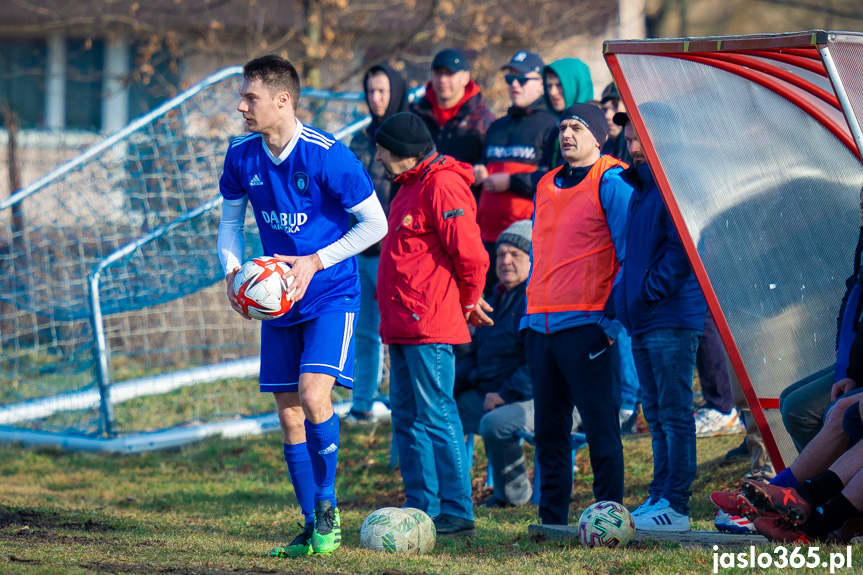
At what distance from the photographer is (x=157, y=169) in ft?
34.4

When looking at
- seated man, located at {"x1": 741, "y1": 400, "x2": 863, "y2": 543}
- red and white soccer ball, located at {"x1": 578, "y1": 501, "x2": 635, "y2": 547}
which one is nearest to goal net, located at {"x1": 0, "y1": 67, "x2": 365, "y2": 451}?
red and white soccer ball, located at {"x1": 578, "y1": 501, "x2": 635, "y2": 547}

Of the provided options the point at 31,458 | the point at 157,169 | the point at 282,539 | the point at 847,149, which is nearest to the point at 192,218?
the point at 157,169

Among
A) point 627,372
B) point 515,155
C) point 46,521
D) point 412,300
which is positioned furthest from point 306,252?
point 627,372

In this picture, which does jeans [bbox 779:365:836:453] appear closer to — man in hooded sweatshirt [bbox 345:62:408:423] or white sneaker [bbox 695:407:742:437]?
white sneaker [bbox 695:407:742:437]

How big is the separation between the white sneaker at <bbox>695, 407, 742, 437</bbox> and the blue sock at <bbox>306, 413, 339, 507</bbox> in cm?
353

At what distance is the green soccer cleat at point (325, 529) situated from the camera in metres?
4.84

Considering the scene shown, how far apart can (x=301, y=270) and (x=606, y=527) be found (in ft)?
6.30

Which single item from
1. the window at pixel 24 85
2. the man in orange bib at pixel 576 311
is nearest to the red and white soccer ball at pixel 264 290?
the man in orange bib at pixel 576 311

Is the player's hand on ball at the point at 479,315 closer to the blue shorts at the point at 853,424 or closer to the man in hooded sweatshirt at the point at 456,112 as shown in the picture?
the blue shorts at the point at 853,424

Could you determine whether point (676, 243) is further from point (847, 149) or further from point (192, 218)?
point (192, 218)

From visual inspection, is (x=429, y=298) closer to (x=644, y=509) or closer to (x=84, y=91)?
(x=644, y=509)

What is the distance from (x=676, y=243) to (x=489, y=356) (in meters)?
1.82

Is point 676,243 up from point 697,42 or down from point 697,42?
down

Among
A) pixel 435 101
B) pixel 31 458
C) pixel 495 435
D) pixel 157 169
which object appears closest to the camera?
pixel 495 435
